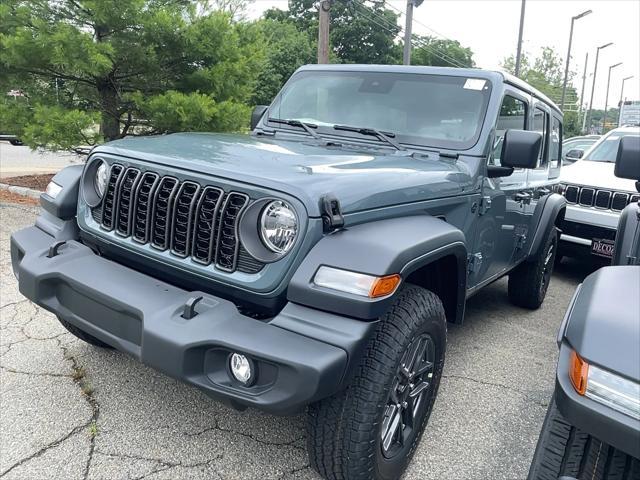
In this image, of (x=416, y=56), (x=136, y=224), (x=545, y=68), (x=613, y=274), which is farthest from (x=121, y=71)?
(x=545, y=68)

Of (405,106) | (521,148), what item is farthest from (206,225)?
(521,148)

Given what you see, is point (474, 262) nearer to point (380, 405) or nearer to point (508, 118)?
point (508, 118)

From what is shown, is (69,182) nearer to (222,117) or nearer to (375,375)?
(375,375)

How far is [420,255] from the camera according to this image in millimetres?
2186

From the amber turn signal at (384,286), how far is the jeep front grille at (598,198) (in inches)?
170

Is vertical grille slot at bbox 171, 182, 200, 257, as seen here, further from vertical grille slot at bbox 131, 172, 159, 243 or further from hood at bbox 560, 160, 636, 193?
hood at bbox 560, 160, 636, 193

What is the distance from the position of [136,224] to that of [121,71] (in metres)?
6.03

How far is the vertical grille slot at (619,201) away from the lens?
5434 mm

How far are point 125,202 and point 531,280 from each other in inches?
138

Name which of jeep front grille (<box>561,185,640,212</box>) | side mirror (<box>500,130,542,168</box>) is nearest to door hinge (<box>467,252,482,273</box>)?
side mirror (<box>500,130,542,168</box>)

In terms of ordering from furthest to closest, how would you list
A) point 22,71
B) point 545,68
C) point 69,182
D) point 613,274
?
point 545,68
point 22,71
point 69,182
point 613,274

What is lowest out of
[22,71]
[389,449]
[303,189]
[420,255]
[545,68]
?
[389,449]

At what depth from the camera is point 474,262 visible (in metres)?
3.28

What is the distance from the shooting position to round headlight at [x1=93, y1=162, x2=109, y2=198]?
272 cm
